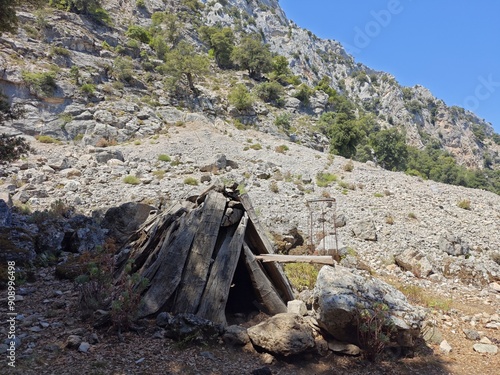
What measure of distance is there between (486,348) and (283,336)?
3404 millimetres

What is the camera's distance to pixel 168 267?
188 inches

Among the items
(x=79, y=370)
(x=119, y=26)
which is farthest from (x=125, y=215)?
(x=119, y=26)

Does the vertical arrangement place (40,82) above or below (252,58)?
below

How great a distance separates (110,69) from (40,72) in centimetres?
741

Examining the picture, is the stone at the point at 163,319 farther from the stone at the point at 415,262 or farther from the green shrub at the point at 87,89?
the green shrub at the point at 87,89

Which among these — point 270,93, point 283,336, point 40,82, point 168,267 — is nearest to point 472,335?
point 283,336

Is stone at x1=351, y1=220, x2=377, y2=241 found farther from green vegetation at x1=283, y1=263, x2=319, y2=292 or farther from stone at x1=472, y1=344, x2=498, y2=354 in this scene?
stone at x1=472, y1=344, x2=498, y2=354

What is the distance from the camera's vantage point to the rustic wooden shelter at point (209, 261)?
15.2 feet

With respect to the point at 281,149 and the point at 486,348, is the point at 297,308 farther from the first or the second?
the point at 281,149

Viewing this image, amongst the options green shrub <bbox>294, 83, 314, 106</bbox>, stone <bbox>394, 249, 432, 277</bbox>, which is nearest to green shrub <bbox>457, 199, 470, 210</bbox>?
stone <bbox>394, 249, 432, 277</bbox>

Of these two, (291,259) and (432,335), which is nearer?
(432,335)

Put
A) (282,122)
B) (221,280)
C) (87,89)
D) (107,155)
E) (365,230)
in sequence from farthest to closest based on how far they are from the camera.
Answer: (282,122) → (87,89) → (107,155) → (365,230) → (221,280)

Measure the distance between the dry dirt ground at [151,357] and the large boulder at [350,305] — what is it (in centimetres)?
33

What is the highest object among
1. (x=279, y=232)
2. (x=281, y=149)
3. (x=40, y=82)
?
(x=40, y=82)
